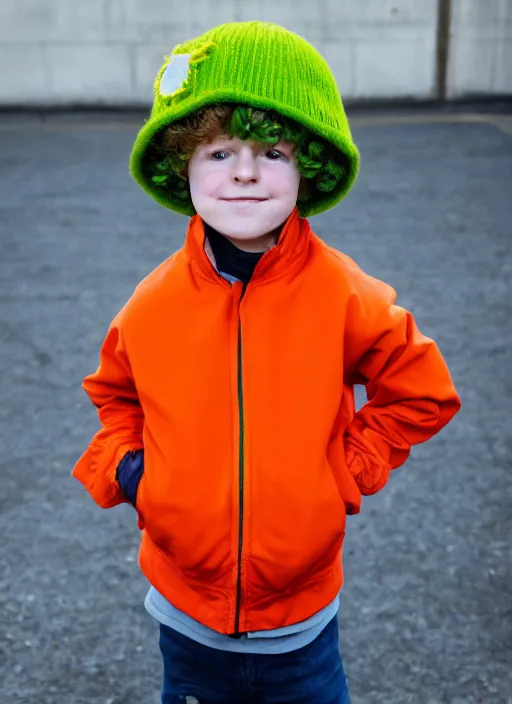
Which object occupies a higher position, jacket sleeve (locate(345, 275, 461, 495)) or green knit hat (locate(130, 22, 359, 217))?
green knit hat (locate(130, 22, 359, 217))

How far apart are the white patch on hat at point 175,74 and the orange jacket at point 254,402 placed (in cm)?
22

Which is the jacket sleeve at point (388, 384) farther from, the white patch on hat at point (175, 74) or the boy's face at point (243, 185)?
the white patch on hat at point (175, 74)

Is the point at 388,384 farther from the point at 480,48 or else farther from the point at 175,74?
the point at 480,48

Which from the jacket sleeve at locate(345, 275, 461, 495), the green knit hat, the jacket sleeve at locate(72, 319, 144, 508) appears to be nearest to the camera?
the green knit hat

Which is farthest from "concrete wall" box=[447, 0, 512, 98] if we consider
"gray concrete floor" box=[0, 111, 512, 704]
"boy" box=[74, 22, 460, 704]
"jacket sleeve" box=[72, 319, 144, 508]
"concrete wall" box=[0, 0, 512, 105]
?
"jacket sleeve" box=[72, 319, 144, 508]

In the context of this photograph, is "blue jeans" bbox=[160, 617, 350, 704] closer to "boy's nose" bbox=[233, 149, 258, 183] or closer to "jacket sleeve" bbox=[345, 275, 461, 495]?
"jacket sleeve" bbox=[345, 275, 461, 495]

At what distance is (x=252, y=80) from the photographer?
1611 mm

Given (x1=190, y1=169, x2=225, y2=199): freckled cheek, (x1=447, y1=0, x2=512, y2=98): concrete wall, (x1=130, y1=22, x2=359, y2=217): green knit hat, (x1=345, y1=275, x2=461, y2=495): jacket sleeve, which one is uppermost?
(x1=130, y1=22, x2=359, y2=217): green knit hat

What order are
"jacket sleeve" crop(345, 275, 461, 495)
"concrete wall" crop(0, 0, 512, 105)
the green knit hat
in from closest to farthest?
1. the green knit hat
2. "jacket sleeve" crop(345, 275, 461, 495)
3. "concrete wall" crop(0, 0, 512, 105)

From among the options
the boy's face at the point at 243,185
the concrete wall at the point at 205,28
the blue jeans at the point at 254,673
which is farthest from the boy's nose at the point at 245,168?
the concrete wall at the point at 205,28

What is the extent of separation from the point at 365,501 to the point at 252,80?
6.78 feet

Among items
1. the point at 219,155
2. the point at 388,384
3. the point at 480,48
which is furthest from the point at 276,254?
the point at 480,48

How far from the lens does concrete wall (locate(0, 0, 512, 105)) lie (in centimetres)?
1184

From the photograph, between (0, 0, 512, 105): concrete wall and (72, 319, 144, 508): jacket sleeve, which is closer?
(72, 319, 144, 508): jacket sleeve
